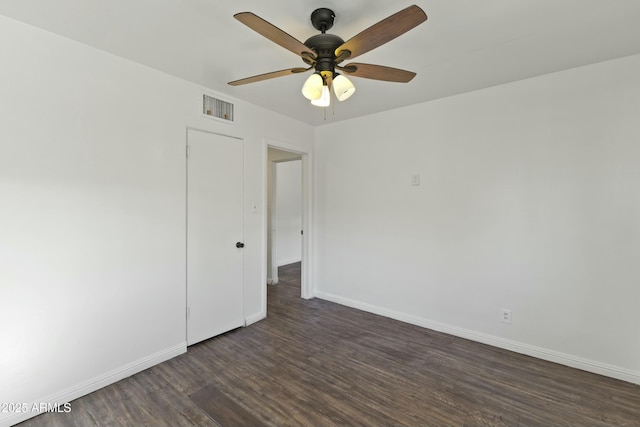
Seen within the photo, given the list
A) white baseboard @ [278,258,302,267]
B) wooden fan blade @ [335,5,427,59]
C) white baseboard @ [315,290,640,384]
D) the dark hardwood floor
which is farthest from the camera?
white baseboard @ [278,258,302,267]

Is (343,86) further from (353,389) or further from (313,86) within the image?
(353,389)

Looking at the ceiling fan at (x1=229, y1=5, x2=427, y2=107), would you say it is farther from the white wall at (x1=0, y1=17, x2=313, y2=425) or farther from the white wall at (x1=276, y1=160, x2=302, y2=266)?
the white wall at (x1=276, y1=160, x2=302, y2=266)

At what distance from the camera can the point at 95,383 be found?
7.06ft

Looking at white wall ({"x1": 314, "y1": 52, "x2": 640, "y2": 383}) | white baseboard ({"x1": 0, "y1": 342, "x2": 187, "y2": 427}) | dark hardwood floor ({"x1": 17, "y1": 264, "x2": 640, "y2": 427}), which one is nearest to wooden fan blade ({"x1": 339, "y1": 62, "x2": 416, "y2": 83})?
white wall ({"x1": 314, "y1": 52, "x2": 640, "y2": 383})

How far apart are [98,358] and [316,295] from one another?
2.61m

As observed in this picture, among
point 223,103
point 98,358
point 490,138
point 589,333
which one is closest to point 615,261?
point 589,333

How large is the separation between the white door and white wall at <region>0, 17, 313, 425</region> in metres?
0.12

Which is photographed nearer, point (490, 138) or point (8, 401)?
point (8, 401)

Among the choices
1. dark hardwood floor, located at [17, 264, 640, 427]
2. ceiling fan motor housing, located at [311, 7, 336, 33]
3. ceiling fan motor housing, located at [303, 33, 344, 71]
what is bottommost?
dark hardwood floor, located at [17, 264, 640, 427]

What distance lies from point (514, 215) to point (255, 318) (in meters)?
2.90

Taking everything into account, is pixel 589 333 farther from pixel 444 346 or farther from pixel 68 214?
pixel 68 214

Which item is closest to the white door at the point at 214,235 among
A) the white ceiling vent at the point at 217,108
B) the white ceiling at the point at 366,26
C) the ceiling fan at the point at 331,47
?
the white ceiling vent at the point at 217,108

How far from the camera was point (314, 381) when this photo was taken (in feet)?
7.45

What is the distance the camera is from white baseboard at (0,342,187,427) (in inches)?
72.0
